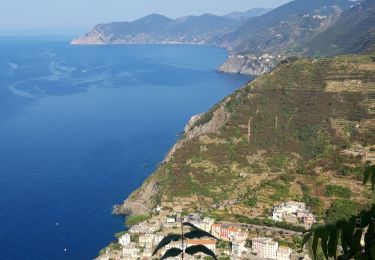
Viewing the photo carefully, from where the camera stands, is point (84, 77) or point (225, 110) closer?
point (225, 110)

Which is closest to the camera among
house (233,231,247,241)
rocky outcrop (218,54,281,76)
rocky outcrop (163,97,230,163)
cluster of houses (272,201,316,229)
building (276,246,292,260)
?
building (276,246,292,260)

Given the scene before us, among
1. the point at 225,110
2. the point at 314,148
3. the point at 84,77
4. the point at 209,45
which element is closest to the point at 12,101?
the point at 84,77

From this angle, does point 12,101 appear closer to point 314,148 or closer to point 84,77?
point 84,77

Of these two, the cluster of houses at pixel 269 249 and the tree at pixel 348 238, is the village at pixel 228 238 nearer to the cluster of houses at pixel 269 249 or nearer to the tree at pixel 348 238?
the cluster of houses at pixel 269 249

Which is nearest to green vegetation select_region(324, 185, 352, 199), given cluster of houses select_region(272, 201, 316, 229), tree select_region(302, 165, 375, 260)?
cluster of houses select_region(272, 201, 316, 229)

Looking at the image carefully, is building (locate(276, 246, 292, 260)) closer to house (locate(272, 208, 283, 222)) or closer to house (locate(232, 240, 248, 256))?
house (locate(232, 240, 248, 256))

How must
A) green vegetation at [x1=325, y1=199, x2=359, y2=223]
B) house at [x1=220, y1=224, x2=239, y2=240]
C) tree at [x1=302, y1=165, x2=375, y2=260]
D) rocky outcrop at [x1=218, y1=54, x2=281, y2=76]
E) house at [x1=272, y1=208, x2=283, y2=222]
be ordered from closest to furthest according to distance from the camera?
tree at [x1=302, y1=165, x2=375, y2=260]
green vegetation at [x1=325, y1=199, x2=359, y2=223]
house at [x1=220, y1=224, x2=239, y2=240]
house at [x1=272, y1=208, x2=283, y2=222]
rocky outcrop at [x1=218, y1=54, x2=281, y2=76]

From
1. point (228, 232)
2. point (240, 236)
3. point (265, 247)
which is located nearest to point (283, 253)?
point (265, 247)
